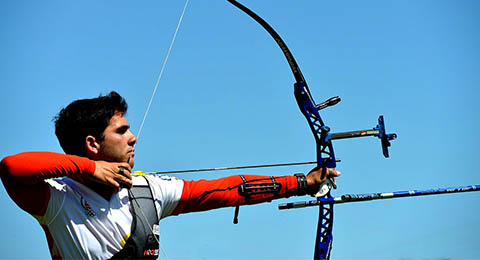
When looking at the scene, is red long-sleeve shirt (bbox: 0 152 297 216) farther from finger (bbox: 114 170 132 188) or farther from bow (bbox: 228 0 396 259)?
bow (bbox: 228 0 396 259)

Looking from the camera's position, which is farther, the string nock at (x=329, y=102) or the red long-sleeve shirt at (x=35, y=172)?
the string nock at (x=329, y=102)

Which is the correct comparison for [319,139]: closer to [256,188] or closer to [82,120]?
[256,188]

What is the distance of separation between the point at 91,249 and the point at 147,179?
1.49ft

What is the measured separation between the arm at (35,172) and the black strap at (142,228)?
0.96ft

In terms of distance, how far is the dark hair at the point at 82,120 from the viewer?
2.56 meters

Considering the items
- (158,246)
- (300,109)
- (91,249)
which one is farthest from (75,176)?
(300,109)

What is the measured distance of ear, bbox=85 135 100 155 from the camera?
99.3 inches

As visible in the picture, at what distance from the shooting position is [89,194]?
2445 mm

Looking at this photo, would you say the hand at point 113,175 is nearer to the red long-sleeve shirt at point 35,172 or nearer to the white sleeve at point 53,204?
the red long-sleeve shirt at point 35,172

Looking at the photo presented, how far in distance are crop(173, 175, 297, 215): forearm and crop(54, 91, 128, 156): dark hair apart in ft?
1.72

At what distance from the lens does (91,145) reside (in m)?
2.53

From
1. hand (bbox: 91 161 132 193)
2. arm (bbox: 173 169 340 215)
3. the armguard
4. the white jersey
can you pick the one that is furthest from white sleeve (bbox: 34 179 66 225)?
the armguard

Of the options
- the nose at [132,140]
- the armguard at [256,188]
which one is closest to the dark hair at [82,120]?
the nose at [132,140]

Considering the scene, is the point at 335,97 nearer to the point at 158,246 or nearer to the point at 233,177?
the point at 233,177
